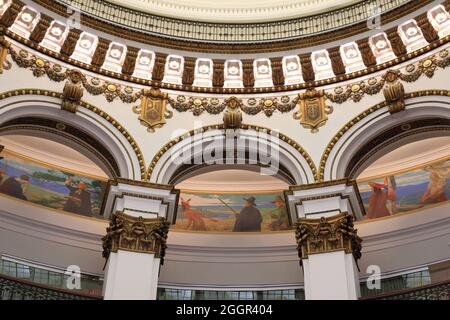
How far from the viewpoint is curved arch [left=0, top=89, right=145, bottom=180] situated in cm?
1042

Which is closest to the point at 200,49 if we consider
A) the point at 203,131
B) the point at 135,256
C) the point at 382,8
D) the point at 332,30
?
the point at 203,131

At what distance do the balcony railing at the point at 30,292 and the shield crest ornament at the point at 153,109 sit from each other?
10.2 ft

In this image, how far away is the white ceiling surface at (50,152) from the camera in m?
14.4

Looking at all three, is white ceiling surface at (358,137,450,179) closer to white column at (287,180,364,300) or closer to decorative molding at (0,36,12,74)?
white column at (287,180,364,300)

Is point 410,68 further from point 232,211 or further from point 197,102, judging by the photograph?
point 232,211

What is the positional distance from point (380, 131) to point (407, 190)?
4452mm

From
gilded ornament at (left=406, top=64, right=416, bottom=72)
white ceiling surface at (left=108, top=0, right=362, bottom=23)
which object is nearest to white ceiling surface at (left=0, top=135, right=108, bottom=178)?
white ceiling surface at (left=108, top=0, right=362, bottom=23)

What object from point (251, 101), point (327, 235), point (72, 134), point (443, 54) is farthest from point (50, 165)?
point (443, 54)

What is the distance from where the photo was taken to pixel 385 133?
35.5 feet

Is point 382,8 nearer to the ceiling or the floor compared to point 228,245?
nearer to the ceiling

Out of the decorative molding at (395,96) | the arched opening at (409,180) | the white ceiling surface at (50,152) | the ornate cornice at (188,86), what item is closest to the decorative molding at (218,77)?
the ornate cornice at (188,86)

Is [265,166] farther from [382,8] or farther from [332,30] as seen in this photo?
[382,8]

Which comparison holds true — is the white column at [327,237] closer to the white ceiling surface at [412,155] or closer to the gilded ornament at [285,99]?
the gilded ornament at [285,99]

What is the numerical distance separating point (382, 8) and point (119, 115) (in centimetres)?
513
